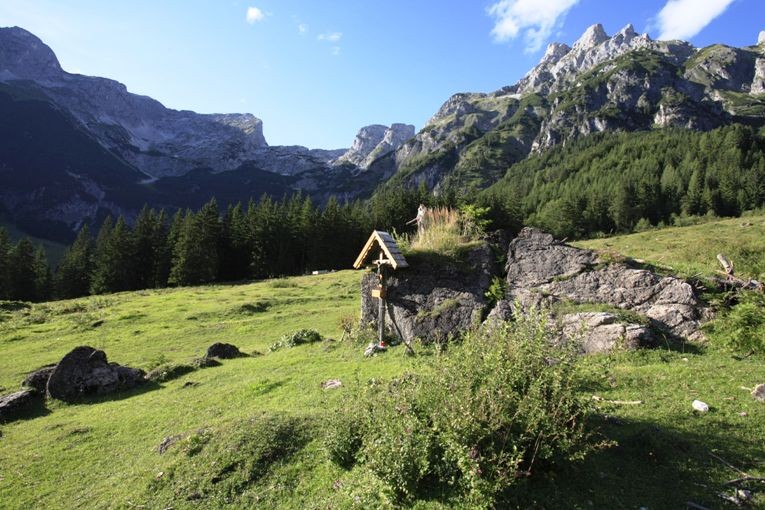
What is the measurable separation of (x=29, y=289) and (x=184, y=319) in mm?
56230

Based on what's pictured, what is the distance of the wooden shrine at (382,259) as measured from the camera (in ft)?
52.8

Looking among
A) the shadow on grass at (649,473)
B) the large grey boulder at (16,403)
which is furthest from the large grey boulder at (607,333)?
the large grey boulder at (16,403)

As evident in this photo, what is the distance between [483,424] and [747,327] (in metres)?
9.95

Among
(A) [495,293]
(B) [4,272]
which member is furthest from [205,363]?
(B) [4,272]

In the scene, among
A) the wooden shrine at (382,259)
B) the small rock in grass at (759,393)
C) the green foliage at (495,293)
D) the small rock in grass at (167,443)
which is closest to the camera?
the small rock in grass at (759,393)

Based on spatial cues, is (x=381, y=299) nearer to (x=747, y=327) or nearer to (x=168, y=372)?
(x=168, y=372)

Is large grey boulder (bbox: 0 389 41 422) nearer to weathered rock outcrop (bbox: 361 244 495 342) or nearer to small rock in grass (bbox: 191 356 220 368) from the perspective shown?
small rock in grass (bbox: 191 356 220 368)

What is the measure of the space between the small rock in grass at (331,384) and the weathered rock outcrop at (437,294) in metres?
3.71

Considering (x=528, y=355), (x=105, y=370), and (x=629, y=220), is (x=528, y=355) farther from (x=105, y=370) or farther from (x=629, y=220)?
(x=629, y=220)

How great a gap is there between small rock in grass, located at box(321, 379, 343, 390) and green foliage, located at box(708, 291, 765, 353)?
11.1 m

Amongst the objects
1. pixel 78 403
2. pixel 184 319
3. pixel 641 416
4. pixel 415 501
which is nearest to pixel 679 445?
pixel 641 416

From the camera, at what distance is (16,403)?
15641 mm

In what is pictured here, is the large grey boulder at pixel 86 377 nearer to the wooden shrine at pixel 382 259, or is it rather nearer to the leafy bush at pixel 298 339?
the leafy bush at pixel 298 339

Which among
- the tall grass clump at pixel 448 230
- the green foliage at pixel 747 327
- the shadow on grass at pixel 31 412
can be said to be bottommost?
the shadow on grass at pixel 31 412
